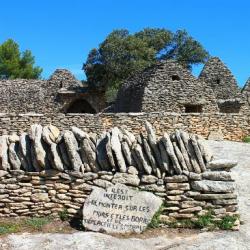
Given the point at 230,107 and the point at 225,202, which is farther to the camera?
the point at 230,107

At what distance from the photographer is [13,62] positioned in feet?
156

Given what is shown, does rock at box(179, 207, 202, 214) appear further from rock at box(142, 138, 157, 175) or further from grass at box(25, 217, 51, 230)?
grass at box(25, 217, 51, 230)

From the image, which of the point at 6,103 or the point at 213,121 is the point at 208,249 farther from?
the point at 6,103

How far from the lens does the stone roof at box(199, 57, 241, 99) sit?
26.7m

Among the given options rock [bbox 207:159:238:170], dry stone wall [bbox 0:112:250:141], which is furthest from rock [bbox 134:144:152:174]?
dry stone wall [bbox 0:112:250:141]

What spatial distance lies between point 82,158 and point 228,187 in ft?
7.86

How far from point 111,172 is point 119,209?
1.98 feet

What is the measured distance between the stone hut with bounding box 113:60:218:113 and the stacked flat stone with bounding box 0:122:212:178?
1497 centimetres

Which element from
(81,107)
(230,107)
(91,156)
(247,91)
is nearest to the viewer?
(91,156)

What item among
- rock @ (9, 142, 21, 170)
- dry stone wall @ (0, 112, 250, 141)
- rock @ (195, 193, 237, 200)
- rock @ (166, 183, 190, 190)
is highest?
dry stone wall @ (0, 112, 250, 141)

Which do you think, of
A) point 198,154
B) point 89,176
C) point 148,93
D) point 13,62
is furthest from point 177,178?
point 13,62

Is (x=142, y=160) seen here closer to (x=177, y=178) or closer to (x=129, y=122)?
(x=177, y=178)

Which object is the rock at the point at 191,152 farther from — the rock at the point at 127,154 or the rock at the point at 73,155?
the rock at the point at 73,155

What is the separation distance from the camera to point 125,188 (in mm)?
7203
